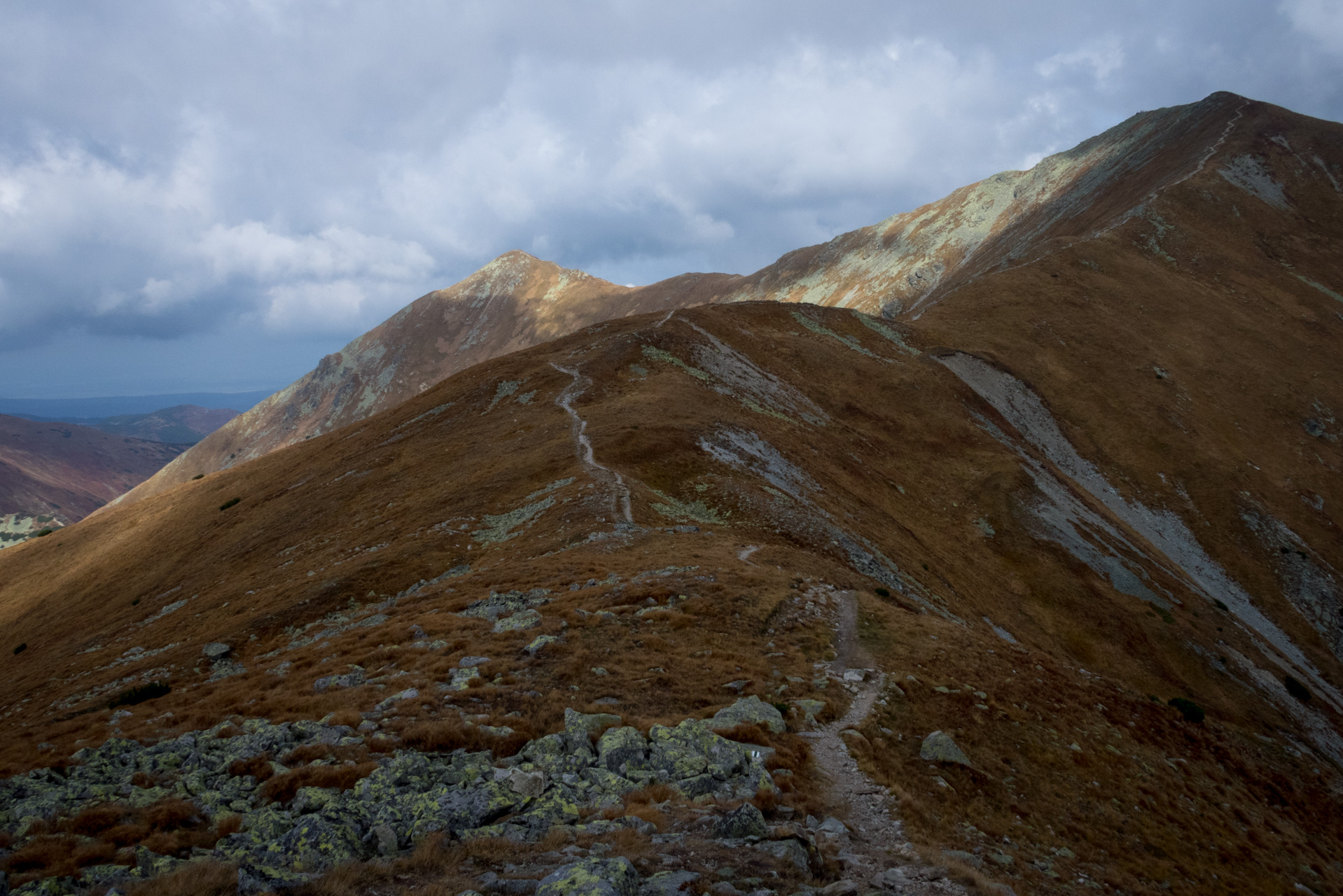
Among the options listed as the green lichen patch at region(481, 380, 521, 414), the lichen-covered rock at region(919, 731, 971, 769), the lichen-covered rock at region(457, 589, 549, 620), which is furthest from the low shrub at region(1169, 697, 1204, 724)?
the green lichen patch at region(481, 380, 521, 414)

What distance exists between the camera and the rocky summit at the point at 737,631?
11.6 meters

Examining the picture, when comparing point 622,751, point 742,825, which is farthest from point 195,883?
point 742,825

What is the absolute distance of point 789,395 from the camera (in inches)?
2872

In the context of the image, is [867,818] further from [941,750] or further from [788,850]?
[941,750]

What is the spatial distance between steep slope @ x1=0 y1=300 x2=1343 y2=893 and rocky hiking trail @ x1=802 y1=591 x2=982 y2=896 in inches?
13.2

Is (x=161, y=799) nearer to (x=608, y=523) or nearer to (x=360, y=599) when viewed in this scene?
(x=360, y=599)

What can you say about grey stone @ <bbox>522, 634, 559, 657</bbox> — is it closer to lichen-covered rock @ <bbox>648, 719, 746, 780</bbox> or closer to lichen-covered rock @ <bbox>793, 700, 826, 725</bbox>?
lichen-covered rock @ <bbox>648, 719, 746, 780</bbox>

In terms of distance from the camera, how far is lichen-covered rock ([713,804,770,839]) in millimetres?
11578

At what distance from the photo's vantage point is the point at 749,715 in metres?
17.0

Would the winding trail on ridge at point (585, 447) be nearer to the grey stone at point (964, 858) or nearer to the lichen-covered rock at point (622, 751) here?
the lichen-covered rock at point (622, 751)

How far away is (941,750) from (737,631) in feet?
25.7

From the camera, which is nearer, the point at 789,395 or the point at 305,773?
the point at 305,773

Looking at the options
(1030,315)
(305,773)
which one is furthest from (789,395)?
(305,773)

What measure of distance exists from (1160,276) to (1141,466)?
186 feet
